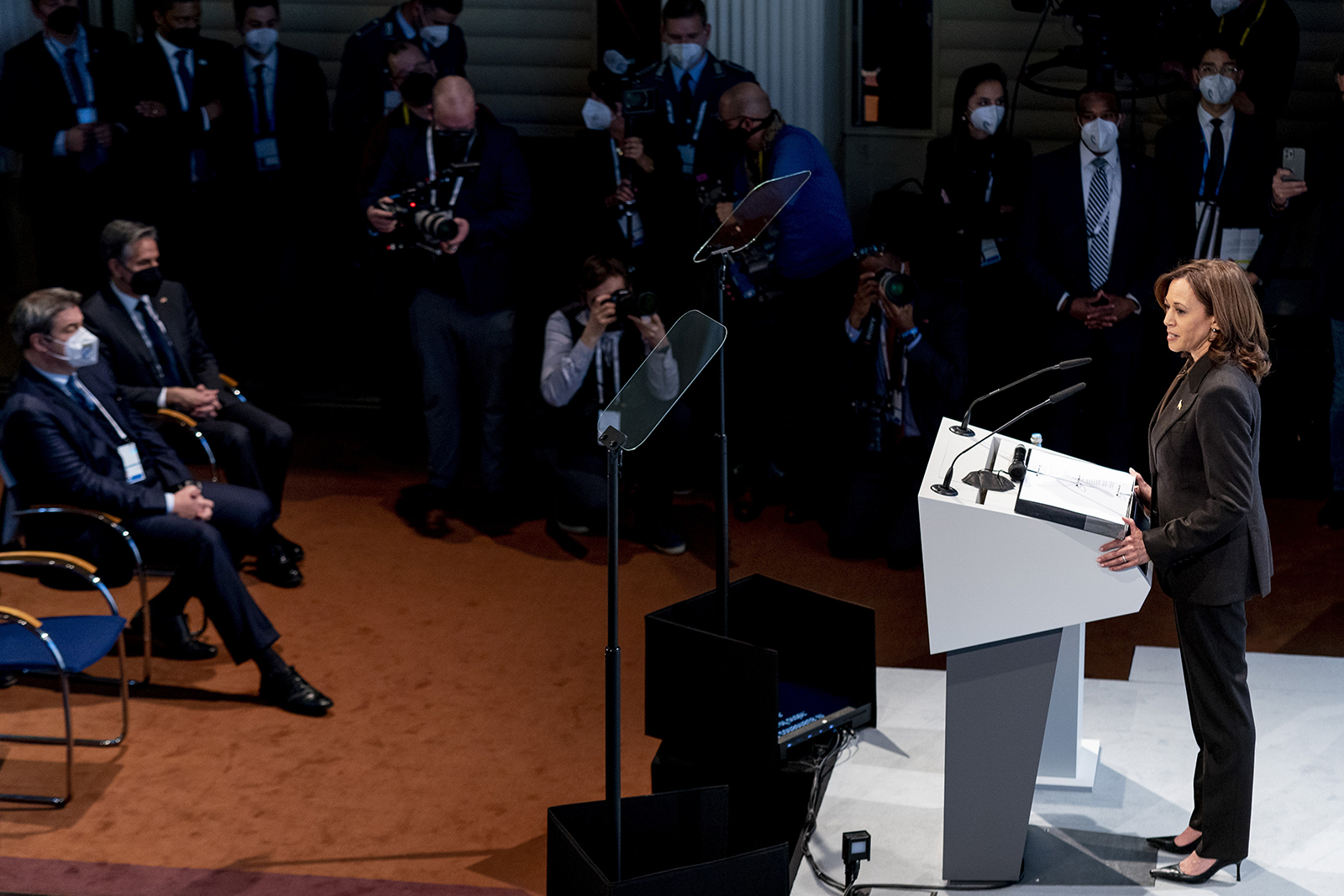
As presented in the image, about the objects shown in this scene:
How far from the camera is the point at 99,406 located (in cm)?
448

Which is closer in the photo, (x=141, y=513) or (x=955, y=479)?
(x=955, y=479)

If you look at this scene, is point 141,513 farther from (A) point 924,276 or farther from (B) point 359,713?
(A) point 924,276

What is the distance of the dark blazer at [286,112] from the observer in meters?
6.59

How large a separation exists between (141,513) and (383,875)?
5.00 feet

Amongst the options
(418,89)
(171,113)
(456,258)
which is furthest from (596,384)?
(171,113)

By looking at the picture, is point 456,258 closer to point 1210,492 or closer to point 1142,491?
point 1142,491

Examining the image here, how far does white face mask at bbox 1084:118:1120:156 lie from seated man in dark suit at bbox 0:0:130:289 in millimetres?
4188

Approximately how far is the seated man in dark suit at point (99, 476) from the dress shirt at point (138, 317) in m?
0.52

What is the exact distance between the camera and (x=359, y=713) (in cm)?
431

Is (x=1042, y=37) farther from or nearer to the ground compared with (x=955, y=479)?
farther from the ground

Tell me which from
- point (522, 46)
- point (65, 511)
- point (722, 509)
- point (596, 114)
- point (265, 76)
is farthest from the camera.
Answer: point (522, 46)

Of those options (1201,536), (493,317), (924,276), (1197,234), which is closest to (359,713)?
(493,317)

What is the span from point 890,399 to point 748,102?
1.30 meters

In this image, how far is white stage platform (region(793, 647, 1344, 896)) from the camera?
3232mm
